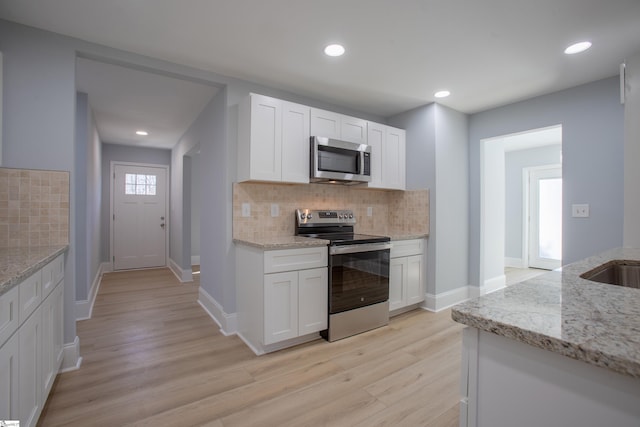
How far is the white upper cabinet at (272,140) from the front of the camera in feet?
8.52

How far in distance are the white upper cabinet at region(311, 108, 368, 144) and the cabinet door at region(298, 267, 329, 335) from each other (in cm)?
133

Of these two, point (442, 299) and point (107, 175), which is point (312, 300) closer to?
point (442, 299)

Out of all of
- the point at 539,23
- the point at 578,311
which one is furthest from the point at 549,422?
the point at 539,23

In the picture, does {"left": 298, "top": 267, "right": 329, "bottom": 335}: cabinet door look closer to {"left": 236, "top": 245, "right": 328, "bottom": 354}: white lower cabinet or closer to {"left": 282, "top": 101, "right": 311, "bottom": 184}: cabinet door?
{"left": 236, "top": 245, "right": 328, "bottom": 354}: white lower cabinet

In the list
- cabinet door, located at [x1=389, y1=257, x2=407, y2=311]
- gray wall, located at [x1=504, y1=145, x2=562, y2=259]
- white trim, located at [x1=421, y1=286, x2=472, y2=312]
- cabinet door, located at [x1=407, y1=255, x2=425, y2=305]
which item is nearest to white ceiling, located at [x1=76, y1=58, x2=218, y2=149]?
cabinet door, located at [x1=389, y1=257, x2=407, y2=311]

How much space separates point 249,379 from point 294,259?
0.90 m

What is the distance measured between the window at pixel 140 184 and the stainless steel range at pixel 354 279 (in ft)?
13.7

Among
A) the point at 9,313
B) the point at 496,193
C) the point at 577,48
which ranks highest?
the point at 577,48

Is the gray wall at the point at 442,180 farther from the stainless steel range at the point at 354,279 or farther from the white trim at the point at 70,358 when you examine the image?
the white trim at the point at 70,358

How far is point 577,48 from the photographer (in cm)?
229

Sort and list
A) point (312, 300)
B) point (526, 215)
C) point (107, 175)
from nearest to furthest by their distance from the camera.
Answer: point (312, 300) < point (107, 175) < point (526, 215)

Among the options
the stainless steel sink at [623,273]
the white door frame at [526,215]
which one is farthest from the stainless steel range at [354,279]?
the white door frame at [526,215]

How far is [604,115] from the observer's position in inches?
110

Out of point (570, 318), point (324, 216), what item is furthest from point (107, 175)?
point (570, 318)
